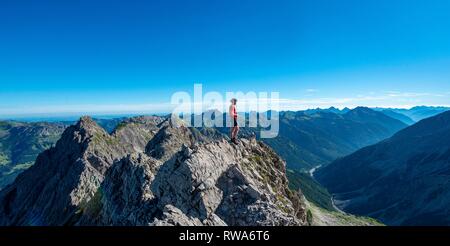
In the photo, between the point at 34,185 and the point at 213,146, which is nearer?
the point at 213,146

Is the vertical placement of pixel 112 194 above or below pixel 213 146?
below

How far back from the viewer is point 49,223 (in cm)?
13862

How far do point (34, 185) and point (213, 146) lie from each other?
170 meters
